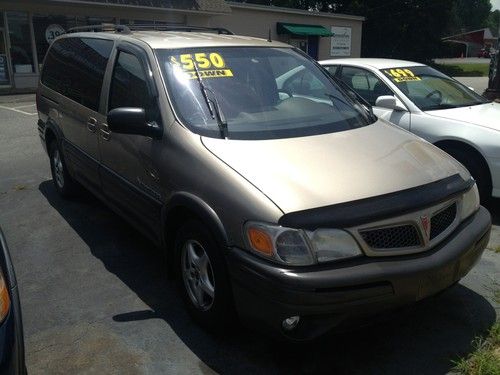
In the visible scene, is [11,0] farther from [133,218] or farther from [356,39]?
[356,39]

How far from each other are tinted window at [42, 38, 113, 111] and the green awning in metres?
21.0

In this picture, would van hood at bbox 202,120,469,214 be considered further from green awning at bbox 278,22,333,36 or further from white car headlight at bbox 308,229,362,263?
green awning at bbox 278,22,333,36

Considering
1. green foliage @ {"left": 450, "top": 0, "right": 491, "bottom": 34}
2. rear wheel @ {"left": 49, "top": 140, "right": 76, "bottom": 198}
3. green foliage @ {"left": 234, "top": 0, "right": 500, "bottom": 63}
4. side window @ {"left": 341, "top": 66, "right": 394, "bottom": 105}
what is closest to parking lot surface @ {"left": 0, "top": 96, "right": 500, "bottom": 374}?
rear wheel @ {"left": 49, "top": 140, "right": 76, "bottom": 198}

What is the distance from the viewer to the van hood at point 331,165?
106 inches

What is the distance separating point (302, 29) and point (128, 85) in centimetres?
2356

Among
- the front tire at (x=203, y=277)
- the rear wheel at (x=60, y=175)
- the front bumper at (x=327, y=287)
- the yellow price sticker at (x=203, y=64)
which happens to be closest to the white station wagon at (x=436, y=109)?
the yellow price sticker at (x=203, y=64)

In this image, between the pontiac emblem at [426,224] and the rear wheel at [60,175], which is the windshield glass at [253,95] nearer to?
the pontiac emblem at [426,224]

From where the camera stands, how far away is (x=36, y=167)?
23.7ft

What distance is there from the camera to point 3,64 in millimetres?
17766

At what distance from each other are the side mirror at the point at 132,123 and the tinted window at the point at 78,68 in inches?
40.2

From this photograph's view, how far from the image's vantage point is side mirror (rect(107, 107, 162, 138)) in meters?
3.33

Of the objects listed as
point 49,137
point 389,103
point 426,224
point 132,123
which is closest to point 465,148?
point 389,103

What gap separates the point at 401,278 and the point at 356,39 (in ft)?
98.7

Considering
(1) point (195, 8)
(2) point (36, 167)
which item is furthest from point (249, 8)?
(2) point (36, 167)
